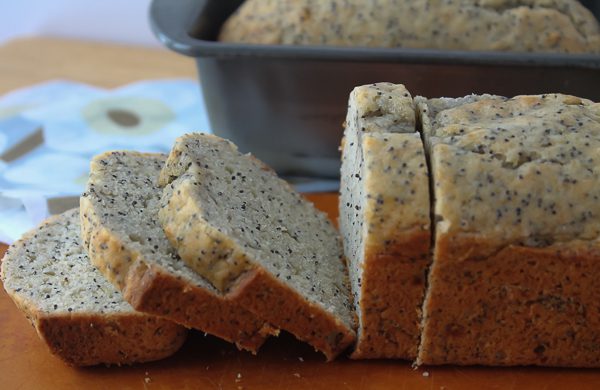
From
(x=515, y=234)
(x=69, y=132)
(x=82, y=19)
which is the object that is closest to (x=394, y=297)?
(x=515, y=234)

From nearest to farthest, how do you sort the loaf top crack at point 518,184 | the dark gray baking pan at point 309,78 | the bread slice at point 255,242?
the loaf top crack at point 518,184, the bread slice at point 255,242, the dark gray baking pan at point 309,78

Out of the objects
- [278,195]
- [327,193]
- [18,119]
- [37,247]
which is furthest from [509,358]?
[18,119]

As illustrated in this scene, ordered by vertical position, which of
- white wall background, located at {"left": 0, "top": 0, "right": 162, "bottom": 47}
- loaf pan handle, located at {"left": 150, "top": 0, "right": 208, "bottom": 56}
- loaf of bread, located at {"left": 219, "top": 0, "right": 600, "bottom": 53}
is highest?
loaf of bread, located at {"left": 219, "top": 0, "right": 600, "bottom": 53}

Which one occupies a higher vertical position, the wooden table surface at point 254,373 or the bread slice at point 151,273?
the bread slice at point 151,273

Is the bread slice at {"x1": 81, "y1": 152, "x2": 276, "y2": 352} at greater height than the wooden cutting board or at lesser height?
greater

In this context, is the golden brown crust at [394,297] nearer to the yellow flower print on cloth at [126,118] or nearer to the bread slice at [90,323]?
the bread slice at [90,323]

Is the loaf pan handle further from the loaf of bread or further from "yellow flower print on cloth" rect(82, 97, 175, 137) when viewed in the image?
"yellow flower print on cloth" rect(82, 97, 175, 137)

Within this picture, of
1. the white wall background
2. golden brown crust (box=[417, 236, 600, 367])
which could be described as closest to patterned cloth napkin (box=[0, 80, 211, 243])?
the white wall background

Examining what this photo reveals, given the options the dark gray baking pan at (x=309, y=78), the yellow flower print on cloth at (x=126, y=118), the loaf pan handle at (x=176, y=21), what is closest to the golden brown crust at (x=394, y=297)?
the dark gray baking pan at (x=309, y=78)
